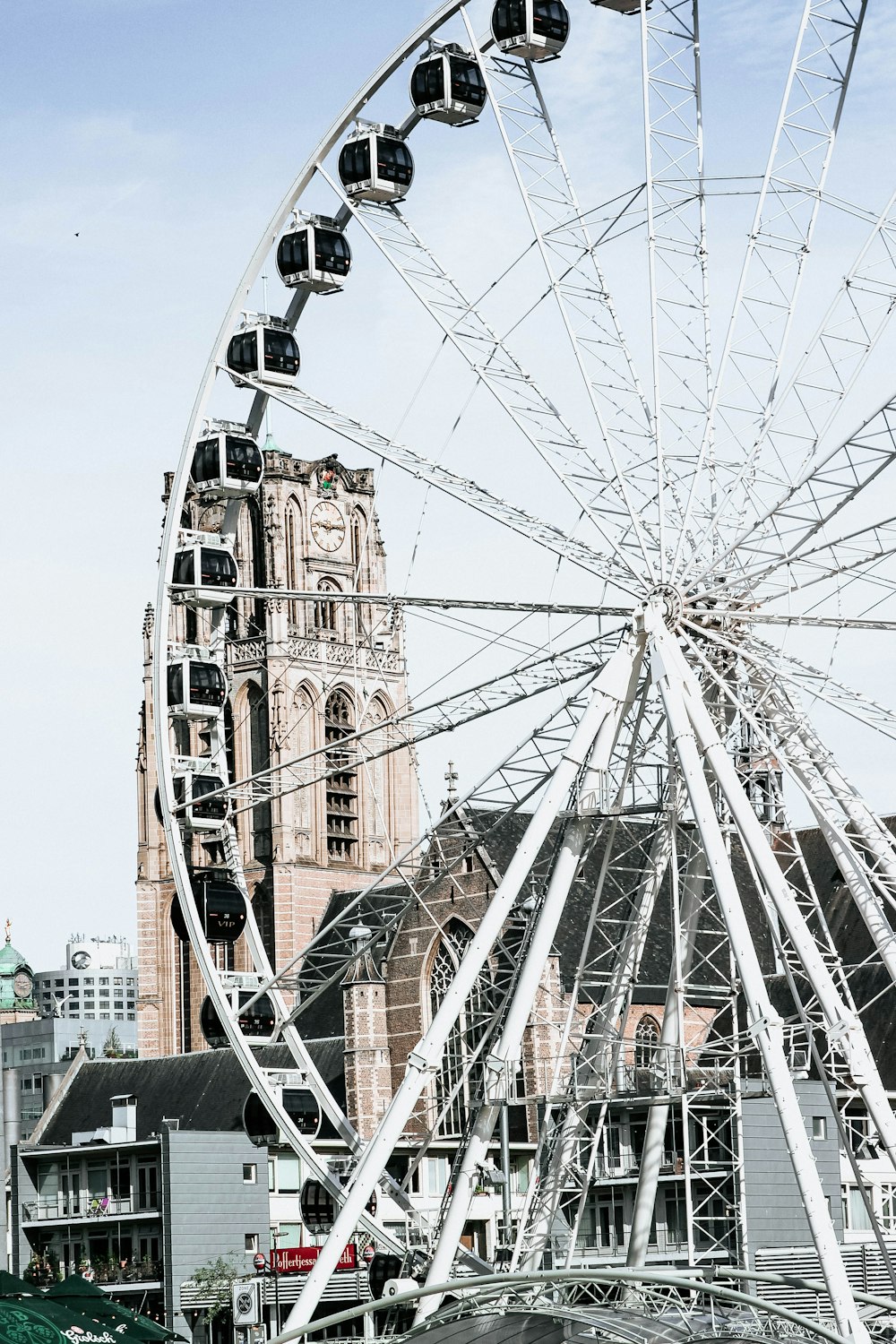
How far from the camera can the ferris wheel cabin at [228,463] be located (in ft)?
130

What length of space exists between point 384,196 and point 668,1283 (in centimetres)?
1984

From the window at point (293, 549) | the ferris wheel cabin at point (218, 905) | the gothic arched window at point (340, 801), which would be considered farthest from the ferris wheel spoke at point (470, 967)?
the window at point (293, 549)

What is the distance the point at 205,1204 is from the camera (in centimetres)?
6756

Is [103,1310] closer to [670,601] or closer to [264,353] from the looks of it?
[670,601]

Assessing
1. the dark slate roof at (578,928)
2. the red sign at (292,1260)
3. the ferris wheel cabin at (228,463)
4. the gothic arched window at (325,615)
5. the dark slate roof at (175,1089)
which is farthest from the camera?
the gothic arched window at (325,615)

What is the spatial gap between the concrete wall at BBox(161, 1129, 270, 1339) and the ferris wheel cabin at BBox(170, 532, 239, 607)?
31231mm

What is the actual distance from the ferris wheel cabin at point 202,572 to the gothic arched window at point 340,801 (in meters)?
60.6

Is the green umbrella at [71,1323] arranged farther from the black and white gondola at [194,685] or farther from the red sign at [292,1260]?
the red sign at [292,1260]

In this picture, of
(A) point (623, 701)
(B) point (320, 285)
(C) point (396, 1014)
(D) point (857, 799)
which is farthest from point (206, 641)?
(C) point (396, 1014)

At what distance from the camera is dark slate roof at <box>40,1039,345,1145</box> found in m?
79.3

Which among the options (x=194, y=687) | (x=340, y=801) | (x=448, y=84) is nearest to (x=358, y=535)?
(x=340, y=801)

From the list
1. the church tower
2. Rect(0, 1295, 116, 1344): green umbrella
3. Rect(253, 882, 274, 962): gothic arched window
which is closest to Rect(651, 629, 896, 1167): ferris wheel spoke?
Rect(0, 1295, 116, 1344): green umbrella

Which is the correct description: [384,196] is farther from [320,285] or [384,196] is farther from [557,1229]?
[557,1229]

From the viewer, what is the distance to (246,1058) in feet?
125
